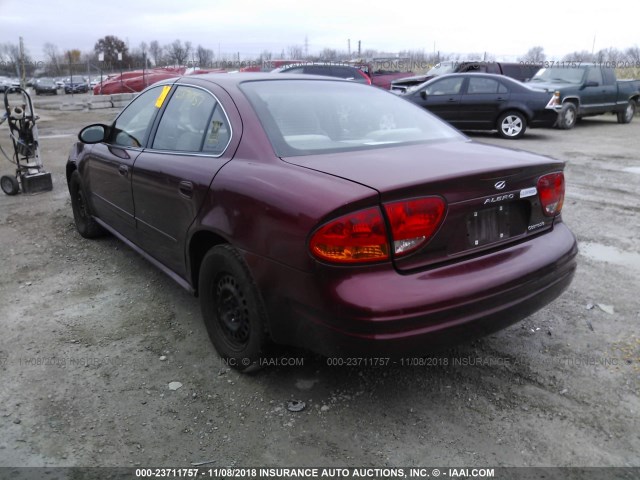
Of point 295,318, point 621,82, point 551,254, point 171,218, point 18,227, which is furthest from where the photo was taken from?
point 621,82

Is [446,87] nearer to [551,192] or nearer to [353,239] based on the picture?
[551,192]

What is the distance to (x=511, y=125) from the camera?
1242 centimetres

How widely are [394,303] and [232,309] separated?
→ 1.09 meters

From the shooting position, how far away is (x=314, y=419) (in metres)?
2.60

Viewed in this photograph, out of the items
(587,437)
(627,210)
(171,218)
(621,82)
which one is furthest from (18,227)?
(621,82)

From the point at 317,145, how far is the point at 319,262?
33.9 inches

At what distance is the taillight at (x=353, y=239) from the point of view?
2219 millimetres

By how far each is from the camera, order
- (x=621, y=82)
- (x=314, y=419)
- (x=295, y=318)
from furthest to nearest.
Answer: (x=621, y=82) < (x=314, y=419) < (x=295, y=318)

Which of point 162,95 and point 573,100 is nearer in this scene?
point 162,95

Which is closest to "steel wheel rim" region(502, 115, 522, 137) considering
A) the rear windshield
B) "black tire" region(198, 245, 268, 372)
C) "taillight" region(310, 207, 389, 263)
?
the rear windshield

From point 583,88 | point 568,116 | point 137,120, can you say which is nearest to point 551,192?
point 137,120

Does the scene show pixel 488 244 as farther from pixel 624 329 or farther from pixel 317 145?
pixel 624 329

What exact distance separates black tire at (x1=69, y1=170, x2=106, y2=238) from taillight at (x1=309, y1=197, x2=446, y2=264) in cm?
352

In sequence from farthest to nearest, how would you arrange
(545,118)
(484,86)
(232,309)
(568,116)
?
1. (568,116)
2. (484,86)
3. (545,118)
4. (232,309)
